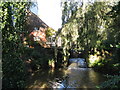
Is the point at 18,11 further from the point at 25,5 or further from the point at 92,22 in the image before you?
the point at 92,22

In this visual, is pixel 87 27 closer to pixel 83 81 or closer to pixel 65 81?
pixel 83 81

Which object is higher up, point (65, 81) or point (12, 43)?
point (12, 43)

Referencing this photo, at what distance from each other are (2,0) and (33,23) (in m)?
11.4

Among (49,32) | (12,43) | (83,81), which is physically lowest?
(83,81)

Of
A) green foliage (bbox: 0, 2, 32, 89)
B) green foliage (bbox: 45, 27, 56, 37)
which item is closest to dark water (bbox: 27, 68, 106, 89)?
green foliage (bbox: 0, 2, 32, 89)

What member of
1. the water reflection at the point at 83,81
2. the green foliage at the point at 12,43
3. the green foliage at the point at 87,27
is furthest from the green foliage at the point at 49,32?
the green foliage at the point at 12,43

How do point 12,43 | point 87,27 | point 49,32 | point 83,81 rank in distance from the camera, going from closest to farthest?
1. point 12,43
2. point 83,81
3. point 87,27
4. point 49,32

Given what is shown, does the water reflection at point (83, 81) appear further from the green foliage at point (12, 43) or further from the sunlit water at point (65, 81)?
the green foliage at point (12, 43)

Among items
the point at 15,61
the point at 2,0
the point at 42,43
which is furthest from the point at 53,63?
the point at 2,0

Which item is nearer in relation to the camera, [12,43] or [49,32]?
[12,43]

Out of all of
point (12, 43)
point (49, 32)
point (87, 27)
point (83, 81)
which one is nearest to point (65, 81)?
point (83, 81)

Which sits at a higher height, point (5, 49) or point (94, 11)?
point (94, 11)

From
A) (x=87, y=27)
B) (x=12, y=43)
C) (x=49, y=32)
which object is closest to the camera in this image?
(x=12, y=43)

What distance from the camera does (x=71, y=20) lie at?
1205cm
